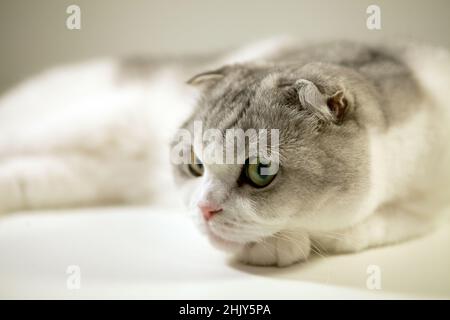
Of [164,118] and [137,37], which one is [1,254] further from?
[137,37]

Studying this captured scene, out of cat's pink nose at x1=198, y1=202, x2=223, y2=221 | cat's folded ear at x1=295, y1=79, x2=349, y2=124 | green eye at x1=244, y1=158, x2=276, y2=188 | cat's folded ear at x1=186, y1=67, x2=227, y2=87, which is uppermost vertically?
cat's folded ear at x1=186, y1=67, x2=227, y2=87

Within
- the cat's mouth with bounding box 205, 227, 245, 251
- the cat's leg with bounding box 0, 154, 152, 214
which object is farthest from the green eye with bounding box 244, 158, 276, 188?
the cat's leg with bounding box 0, 154, 152, 214

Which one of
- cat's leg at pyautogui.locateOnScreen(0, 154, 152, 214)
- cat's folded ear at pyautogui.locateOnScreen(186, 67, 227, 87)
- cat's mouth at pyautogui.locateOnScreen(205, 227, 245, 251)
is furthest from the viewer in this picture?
cat's leg at pyautogui.locateOnScreen(0, 154, 152, 214)

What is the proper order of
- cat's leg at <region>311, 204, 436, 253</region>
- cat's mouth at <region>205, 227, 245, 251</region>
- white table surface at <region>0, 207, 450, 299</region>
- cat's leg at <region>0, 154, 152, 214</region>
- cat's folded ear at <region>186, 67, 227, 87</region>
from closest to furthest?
white table surface at <region>0, 207, 450, 299</region>, cat's mouth at <region>205, 227, 245, 251</region>, cat's leg at <region>311, 204, 436, 253</region>, cat's folded ear at <region>186, 67, 227, 87</region>, cat's leg at <region>0, 154, 152, 214</region>

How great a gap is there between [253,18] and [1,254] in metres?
1.78

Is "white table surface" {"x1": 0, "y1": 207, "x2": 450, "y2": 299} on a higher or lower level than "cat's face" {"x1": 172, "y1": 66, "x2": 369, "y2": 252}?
lower

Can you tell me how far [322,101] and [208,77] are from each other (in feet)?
1.67

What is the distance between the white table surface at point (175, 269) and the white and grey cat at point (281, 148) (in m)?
0.09

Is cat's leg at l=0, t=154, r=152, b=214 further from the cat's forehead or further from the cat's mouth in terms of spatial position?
the cat's mouth

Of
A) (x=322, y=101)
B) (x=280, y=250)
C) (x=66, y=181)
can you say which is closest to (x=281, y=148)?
(x=322, y=101)

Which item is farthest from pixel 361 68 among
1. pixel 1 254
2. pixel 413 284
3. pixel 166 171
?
pixel 1 254

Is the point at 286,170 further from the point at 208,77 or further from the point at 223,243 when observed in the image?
the point at 208,77

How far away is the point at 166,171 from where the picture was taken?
244 centimetres

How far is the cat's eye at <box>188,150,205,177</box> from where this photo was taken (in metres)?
1.70
